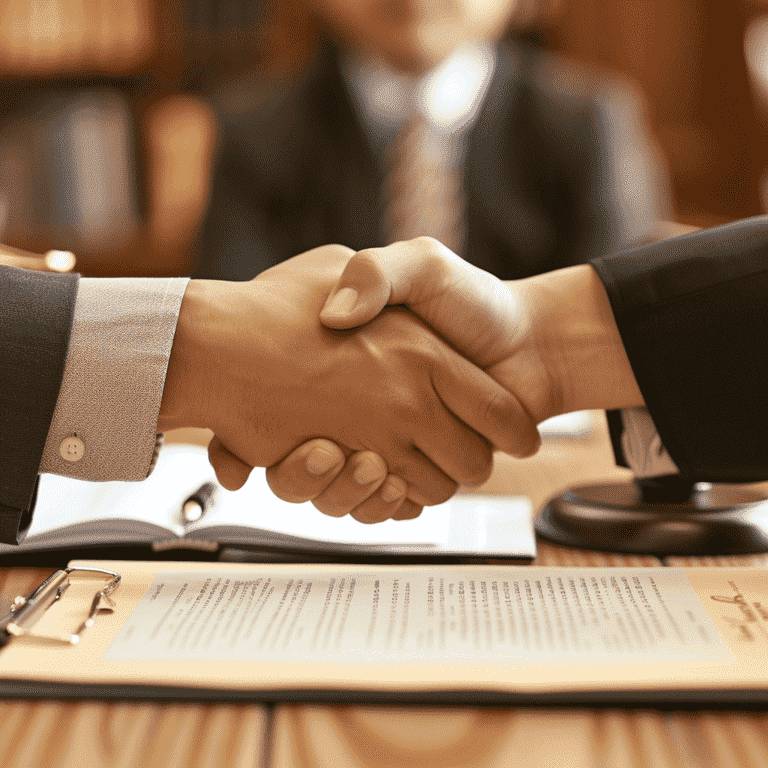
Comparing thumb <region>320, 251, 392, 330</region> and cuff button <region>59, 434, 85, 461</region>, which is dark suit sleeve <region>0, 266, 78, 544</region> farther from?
thumb <region>320, 251, 392, 330</region>

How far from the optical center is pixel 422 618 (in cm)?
51

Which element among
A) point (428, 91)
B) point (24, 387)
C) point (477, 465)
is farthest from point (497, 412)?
point (428, 91)

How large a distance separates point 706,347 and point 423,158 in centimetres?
132

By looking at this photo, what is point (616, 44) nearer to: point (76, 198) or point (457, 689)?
point (76, 198)

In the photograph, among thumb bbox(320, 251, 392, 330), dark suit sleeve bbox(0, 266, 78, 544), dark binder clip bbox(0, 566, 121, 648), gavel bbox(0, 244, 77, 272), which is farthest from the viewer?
gavel bbox(0, 244, 77, 272)

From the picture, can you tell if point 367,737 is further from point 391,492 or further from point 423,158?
point 423,158

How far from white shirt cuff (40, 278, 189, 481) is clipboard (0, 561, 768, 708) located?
0.12 meters

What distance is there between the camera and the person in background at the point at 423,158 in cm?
188

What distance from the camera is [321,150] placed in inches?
76.2

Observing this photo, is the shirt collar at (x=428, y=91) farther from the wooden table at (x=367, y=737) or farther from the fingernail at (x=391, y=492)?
the wooden table at (x=367, y=737)

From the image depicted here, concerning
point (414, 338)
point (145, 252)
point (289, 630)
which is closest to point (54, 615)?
point (289, 630)

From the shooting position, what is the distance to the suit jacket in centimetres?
188

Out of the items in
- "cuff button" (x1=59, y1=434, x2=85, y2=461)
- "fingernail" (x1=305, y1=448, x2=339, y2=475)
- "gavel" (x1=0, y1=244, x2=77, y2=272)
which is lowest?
"fingernail" (x1=305, y1=448, x2=339, y2=475)

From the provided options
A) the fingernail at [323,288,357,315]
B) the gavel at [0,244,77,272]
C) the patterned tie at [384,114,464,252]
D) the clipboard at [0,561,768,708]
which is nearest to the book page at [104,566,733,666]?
the clipboard at [0,561,768,708]
